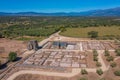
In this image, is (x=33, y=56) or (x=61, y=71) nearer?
(x=61, y=71)

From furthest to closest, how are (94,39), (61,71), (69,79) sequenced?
1. (94,39)
2. (61,71)
3. (69,79)

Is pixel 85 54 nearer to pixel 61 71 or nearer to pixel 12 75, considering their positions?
pixel 61 71

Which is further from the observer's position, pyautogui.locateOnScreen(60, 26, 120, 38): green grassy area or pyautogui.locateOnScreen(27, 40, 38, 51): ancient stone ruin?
pyautogui.locateOnScreen(60, 26, 120, 38): green grassy area

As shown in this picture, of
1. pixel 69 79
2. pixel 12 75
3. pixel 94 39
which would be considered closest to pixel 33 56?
pixel 12 75

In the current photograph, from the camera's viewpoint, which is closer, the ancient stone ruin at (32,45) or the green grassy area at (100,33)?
the ancient stone ruin at (32,45)

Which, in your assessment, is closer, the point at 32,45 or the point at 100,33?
the point at 32,45

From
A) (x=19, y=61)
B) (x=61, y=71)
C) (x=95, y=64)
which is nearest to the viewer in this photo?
(x=61, y=71)

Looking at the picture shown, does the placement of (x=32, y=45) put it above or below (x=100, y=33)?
below

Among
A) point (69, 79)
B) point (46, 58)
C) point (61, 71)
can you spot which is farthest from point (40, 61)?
point (69, 79)

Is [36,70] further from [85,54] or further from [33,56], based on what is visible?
[85,54]
